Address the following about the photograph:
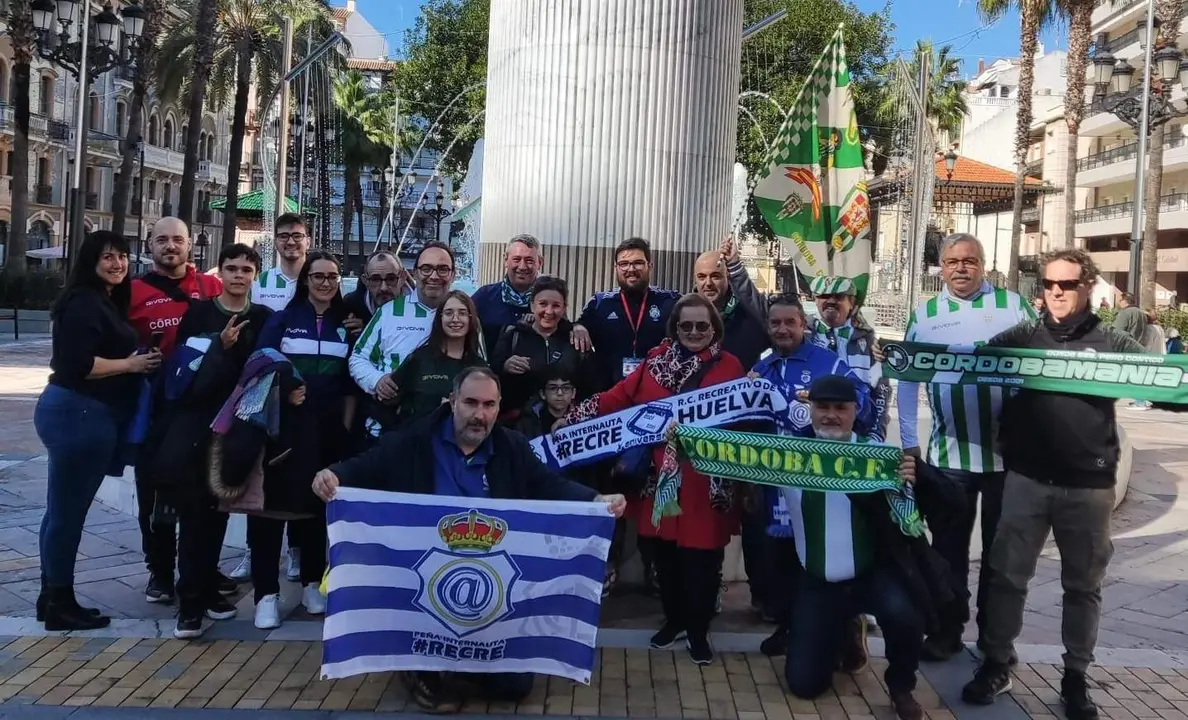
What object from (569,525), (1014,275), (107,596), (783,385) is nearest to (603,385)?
(783,385)

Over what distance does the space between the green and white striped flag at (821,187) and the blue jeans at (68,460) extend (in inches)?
157

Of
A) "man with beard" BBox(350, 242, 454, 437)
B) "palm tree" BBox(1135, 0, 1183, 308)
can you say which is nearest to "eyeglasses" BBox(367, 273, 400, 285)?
"man with beard" BBox(350, 242, 454, 437)

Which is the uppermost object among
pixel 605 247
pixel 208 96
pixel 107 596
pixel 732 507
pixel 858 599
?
pixel 208 96

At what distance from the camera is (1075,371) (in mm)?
4496

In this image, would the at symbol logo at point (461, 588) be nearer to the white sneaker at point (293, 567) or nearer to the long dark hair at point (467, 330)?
the long dark hair at point (467, 330)

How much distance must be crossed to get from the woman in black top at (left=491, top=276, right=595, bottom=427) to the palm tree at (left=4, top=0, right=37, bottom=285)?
25979mm

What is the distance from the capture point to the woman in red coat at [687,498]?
5.05m

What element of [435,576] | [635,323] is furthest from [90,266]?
[635,323]

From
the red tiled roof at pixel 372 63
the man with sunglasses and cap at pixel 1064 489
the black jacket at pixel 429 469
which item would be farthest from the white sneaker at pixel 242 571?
the red tiled roof at pixel 372 63

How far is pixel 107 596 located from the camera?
5.93 metres

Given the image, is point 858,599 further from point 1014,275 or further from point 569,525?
point 1014,275

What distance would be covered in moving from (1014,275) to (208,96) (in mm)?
28774

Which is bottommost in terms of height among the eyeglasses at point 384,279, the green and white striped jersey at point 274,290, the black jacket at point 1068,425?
the black jacket at point 1068,425

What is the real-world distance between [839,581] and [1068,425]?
1.21 metres
